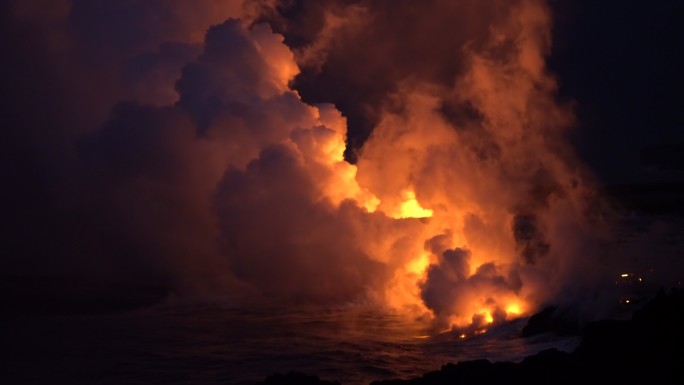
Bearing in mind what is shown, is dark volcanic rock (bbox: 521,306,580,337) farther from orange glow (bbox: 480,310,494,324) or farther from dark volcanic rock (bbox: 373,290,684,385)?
dark volcanic rock (bbox: 373,290,684,385)

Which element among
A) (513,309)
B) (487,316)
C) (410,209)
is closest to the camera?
(487,316)

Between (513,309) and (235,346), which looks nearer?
(235,346)

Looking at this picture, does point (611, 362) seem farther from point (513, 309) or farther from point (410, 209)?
point (410, 209)

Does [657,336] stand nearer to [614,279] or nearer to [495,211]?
[614,279]

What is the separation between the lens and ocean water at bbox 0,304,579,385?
69.6 ft

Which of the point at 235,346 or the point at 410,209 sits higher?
the point at 410,209

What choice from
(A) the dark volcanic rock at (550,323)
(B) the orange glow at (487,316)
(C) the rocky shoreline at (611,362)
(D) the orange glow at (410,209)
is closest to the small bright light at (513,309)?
(B) the orange glow at (487,316)

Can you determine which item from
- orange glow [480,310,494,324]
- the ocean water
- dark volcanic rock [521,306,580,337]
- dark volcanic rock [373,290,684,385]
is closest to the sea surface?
the ocean water

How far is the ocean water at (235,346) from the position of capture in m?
21.2

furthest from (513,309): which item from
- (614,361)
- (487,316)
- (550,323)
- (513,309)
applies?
(614,361)

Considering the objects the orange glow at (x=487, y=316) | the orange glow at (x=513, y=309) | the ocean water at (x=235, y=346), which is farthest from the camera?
the orange glow at (x=513, y=309)

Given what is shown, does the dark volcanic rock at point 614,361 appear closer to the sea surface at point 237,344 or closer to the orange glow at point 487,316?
the sea surface at point 237,344

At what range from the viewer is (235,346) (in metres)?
24.5

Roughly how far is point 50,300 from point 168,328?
345 inches
